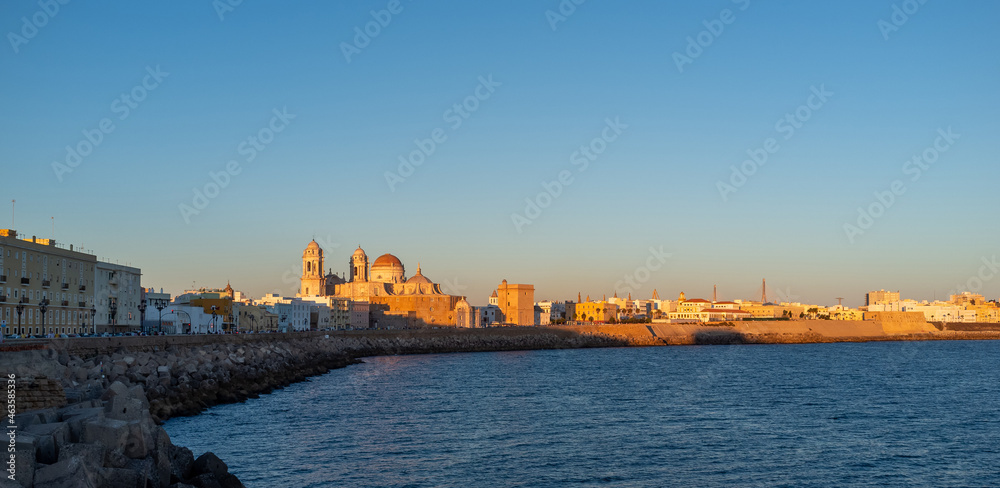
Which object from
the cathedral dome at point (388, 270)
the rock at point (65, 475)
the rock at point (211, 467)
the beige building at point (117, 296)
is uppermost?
the cathedral dome at point (388, 270)

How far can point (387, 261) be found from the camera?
126m

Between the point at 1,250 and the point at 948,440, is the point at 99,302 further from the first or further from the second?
the point at 948,440

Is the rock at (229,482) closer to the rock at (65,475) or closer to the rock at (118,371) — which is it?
the rock at (65,475)

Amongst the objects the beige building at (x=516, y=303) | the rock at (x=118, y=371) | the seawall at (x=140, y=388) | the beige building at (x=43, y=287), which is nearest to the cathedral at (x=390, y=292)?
the beige building at (x=516, y=303)

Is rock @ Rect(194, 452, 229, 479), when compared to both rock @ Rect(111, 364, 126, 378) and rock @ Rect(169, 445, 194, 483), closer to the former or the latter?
rock @ Rect(169, 445, 194, 483)

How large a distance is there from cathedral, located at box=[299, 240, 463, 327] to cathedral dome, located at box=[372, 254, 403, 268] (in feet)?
6.06

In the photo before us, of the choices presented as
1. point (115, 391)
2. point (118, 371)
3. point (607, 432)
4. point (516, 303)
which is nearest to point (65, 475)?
point (115, 391)

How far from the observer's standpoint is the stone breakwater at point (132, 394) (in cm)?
1373

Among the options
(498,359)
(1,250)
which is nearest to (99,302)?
(1,250)

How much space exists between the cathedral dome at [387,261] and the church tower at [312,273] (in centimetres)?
1181

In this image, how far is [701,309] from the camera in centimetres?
16950

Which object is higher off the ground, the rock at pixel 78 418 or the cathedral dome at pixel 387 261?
the cathedral dome at pixel 387 261

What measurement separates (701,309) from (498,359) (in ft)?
351

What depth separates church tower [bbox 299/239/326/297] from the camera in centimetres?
11469
